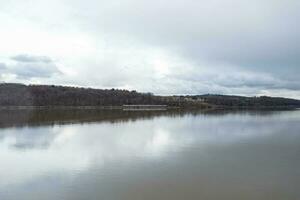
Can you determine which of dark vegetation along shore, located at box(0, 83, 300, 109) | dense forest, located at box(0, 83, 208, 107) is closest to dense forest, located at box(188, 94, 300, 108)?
dark vegetation along shore, located at box(0, 83, 300, 109)

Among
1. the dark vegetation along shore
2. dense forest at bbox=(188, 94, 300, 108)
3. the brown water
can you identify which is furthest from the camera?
dense forest at bbox=(188, 94, 300, 108)

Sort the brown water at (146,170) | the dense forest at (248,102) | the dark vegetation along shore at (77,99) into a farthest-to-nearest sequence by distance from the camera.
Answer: the dense forest at (248,102), the dark vegetation along shore at (77,99), the brown water at (146,170)

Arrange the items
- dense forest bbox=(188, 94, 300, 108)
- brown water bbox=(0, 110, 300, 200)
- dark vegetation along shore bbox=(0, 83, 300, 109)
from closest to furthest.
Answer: brown water bbox=(0, 110, 300, 200), dark vegetation along shore bbox=(0, 83, 300, 109), dense forest bbox=(188, 94, 300, 108)

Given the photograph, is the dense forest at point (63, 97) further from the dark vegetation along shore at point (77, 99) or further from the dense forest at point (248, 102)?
the dense forest at point (248, 102)

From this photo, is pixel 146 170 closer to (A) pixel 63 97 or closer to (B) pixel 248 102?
(A) pixel 63 97

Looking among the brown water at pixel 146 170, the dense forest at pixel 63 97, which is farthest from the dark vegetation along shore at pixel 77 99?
the brown water at pixel 146 170

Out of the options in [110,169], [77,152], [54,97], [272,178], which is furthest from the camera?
[54,97]

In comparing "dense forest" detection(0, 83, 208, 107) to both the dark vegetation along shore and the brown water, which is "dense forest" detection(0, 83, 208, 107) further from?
the brown water

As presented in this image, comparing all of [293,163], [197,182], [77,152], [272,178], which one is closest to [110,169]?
[197,182]

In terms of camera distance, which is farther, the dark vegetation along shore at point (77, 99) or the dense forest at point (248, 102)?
the dense forest at point (248, 102)

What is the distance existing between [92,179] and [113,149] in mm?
6274

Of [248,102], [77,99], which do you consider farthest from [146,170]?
[248,102]

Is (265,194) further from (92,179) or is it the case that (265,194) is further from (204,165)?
(92,179)

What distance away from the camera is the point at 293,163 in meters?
13.8
